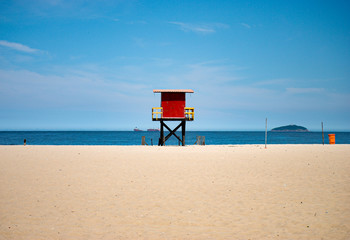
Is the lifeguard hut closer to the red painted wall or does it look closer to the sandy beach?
the red painted wall

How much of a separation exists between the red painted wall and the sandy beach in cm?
2010

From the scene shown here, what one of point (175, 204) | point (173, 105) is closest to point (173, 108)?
point (173, 105)

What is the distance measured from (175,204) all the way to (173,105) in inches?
1013

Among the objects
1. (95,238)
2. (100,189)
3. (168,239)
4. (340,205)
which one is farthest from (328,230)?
(100,189)

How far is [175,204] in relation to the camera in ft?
27.7

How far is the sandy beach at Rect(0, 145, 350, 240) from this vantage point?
6.34 meters

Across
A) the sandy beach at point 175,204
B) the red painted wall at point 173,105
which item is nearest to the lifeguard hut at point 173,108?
the red painted wall at point 173,105

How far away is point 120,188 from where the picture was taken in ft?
34.6

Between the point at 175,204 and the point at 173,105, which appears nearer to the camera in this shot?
the point at 175,204

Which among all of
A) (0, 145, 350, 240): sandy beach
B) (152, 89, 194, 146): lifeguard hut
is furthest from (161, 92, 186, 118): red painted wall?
(0, 145, 350, 240): sandy beach

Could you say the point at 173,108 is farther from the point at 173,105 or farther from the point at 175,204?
the point at 175,204

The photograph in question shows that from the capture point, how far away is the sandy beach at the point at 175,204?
250 inches

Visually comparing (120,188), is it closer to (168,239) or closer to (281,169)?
(168,239)

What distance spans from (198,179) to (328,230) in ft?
20.7
